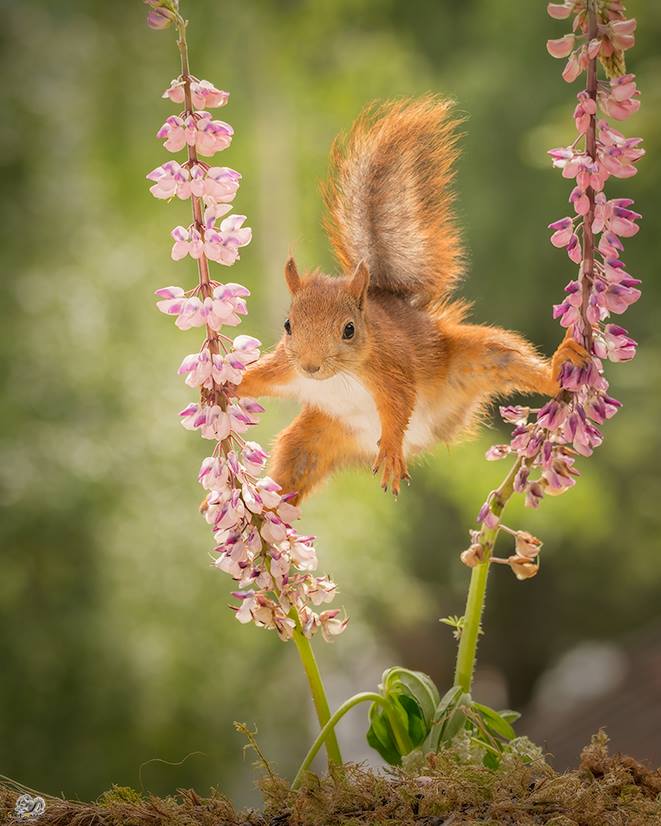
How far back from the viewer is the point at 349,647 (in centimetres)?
238

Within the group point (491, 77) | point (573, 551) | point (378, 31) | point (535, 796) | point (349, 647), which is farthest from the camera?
point (573, 551)

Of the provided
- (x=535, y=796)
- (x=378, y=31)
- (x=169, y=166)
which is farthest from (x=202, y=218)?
(x=378, y=31)

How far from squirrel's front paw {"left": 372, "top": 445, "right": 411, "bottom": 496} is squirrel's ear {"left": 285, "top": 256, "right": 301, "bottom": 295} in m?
0.10

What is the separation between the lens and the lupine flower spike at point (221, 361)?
563 millimetres

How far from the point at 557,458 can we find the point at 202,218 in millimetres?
225

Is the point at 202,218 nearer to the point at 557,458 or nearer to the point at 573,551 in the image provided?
the point at 557,458

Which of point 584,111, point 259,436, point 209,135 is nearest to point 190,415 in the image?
point 209,135

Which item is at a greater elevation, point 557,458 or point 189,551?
point 189,551

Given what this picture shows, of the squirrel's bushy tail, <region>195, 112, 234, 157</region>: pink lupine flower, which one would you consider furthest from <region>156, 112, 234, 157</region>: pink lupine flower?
the squirrel's bushy tail

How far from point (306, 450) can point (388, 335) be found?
9 cm

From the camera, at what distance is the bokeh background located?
202cm

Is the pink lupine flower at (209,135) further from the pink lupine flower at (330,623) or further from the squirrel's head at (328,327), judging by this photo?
the pink lupine flower at (330,623)

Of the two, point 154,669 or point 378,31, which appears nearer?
point 154,669

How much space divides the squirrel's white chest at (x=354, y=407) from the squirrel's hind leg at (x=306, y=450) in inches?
0.5
